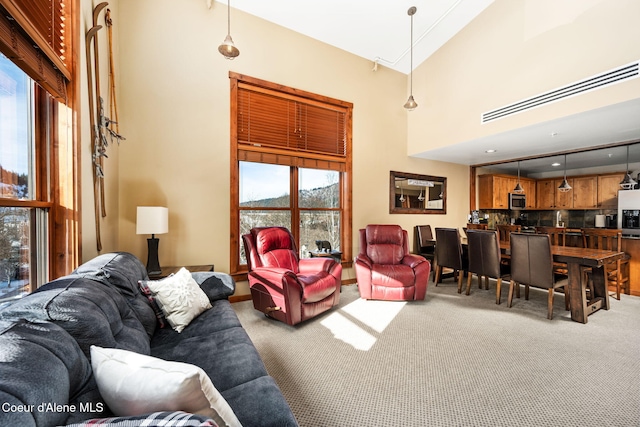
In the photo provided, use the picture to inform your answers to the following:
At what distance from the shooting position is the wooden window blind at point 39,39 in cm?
126

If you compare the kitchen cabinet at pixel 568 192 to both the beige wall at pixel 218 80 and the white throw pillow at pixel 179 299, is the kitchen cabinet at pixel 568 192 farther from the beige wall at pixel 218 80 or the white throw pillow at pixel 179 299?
the white throw pillow at pixel 179 299

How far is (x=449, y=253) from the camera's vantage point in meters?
4.24

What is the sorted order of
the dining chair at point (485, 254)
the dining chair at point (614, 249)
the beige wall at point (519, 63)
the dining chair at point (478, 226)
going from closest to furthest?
the beige wall at point (519, 63)
the dining chair at point (485, 254)
the dining chair at point (614, 249)
the dining chair at point (478, 226)

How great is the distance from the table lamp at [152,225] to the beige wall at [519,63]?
4468mm

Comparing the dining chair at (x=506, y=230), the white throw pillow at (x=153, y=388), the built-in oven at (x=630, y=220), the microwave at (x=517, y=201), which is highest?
the microwave at (x=517, y=201)

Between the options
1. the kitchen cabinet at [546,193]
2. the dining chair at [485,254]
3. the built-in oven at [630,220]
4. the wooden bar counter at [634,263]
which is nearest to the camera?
the dining chair at [485,254]

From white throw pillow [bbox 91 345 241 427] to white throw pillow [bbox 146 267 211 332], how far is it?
3.60 feet

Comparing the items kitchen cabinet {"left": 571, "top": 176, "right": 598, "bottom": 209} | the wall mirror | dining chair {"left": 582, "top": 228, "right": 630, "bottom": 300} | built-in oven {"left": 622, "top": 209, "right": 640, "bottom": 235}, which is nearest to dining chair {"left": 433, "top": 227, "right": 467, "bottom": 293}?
the wall mirror

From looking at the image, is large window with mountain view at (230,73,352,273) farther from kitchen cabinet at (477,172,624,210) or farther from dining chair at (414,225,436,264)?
kitchen cabinet at (477,172,624,210)

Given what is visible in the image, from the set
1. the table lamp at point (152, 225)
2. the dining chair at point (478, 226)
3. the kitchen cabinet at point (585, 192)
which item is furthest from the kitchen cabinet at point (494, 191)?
the table lamp at point (152, 225)

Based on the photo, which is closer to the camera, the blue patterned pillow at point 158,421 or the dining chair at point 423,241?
the blue patterned pillow at point 158,421

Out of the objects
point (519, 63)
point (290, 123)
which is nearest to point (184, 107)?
point (290, 123)

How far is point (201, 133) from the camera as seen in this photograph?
344 centimetres

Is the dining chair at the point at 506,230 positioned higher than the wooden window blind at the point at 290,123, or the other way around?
the wooden window blind at the point at 290,123
